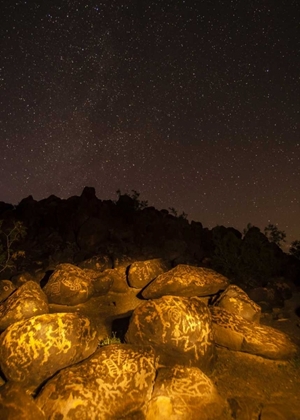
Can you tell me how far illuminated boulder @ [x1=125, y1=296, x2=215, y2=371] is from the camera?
8.22 metres

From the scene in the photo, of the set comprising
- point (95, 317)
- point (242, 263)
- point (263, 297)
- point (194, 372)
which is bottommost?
point (95, 317)

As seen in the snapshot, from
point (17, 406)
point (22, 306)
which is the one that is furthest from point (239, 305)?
point (17, 406)

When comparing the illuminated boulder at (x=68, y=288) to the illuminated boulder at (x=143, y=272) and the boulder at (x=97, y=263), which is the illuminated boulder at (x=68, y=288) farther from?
the boulder at (x=97, y=263)

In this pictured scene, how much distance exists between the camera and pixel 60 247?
19.0m

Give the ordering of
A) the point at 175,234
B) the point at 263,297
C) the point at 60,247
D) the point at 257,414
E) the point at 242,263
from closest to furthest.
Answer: the point at 257,414, the point at 263,297, the point at 242,263, the point at 60,247, the point at 175,234

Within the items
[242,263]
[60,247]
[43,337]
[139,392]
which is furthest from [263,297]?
[60,247]

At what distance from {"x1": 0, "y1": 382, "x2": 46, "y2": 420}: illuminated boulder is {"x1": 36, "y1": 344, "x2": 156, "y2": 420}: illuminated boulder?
0.33m

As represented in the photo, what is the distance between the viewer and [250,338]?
8953mm

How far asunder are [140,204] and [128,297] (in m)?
11.8

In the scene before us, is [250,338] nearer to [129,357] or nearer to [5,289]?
[129,357]

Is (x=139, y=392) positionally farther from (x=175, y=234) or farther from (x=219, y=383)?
(x=175, y=234)

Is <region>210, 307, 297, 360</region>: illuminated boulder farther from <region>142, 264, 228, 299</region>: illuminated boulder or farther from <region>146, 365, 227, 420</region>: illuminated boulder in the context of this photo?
<region>142, 264, 228, 299</region>: illuminated boulder

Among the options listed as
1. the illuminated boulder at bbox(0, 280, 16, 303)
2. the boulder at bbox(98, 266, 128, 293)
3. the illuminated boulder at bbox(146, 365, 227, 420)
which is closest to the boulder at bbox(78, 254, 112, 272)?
the boulder at bbox(98, 266, 128, 293)

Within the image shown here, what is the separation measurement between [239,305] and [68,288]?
7115mm
